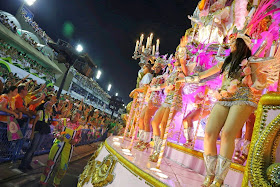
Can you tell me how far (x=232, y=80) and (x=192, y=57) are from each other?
11.8 feet

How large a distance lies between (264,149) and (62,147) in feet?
16.2

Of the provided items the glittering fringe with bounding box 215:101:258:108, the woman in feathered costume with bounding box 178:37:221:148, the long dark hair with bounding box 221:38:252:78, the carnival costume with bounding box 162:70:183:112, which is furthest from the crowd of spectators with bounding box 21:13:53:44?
the glittering fringe with bounding box 215:101:258:108

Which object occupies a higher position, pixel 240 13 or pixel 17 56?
pixel 240 13

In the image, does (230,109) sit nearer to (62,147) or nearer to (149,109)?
(149,109)

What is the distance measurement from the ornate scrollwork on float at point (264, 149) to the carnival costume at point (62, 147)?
15.4 ft

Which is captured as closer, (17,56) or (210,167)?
(210,167)

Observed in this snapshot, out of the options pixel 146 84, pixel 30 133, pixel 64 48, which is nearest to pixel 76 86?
pixel 64 48

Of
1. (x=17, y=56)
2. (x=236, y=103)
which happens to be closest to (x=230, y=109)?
(x=236, y=103)

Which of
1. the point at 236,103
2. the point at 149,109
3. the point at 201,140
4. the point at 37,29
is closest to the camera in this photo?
the point at 236,103

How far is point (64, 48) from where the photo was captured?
10.0 m

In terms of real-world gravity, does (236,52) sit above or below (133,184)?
above

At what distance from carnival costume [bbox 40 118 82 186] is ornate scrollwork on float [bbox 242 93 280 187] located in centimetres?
468

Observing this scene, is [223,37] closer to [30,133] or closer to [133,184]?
[133,184]

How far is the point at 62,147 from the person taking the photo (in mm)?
5137
